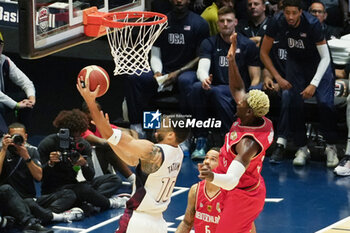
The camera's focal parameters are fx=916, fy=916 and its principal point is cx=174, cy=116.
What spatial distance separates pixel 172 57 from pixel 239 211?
18.1ft

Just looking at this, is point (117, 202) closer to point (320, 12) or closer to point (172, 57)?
point (172, 57)

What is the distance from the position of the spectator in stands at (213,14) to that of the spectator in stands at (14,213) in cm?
471

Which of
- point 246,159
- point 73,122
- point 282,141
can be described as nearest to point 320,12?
point 282,141

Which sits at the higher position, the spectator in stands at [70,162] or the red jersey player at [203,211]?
the red jersey player at [203,211]

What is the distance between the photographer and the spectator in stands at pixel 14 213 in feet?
30.3

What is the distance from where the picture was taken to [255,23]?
12.7 metres

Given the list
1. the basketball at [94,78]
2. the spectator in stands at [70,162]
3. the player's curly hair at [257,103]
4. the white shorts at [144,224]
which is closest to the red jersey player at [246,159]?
the player's curly hair at [257,103]

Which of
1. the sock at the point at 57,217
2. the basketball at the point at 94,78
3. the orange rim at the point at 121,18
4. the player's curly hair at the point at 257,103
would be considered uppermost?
the orange rim at the point at 121,18

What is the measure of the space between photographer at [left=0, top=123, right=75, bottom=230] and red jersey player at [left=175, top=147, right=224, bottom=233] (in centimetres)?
222

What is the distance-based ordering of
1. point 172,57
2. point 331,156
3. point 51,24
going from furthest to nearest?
point 172,57
point 331,156
point 51,24

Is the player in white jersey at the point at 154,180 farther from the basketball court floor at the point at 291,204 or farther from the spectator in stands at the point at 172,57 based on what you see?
the spectator in stands at the point at 172,57

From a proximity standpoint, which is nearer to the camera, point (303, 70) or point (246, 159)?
point (246, 159)

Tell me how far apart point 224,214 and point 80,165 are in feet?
8.49

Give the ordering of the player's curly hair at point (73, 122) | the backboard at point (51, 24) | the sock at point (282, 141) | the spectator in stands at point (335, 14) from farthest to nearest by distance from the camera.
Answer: the spectator in stands at point (335, 14) → the sock at point (282, 141) → the player's curly hair at point (73, 122) → the backboard at point (51, 24)
